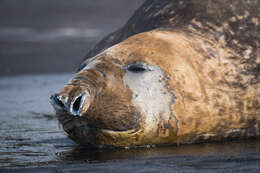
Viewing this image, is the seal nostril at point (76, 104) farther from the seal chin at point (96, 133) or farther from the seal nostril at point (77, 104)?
the seal chin at point (96, 133)

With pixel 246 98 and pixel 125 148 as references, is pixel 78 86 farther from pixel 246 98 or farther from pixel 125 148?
pixel 246 98

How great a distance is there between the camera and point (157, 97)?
12.6ft

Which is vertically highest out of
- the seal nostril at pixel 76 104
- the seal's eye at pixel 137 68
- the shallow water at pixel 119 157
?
the seal's eye at pixel 137 68

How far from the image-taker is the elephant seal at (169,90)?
3754 mm

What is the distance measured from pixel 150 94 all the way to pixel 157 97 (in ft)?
0.20

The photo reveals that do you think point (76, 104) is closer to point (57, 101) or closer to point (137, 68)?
point (57, 101)

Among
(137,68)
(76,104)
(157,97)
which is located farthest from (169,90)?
(76,104)

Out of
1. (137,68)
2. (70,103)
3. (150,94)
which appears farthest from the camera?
(137,68)

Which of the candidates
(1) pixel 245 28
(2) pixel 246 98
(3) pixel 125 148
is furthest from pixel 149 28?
(3) pixel 125 148

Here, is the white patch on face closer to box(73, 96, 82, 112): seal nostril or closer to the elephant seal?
the elephant seal

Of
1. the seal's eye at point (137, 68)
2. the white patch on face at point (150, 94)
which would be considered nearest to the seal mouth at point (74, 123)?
the white patch on face at point (150, 94)

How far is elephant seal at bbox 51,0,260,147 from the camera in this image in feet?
12.3

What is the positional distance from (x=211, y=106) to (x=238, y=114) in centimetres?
32

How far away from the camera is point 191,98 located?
3.99 m
